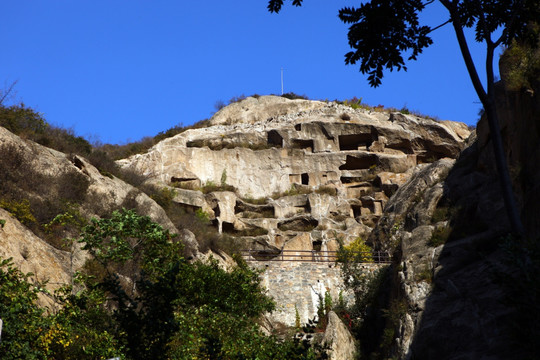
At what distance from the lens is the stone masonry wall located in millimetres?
26906

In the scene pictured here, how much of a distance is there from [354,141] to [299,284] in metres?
19.6

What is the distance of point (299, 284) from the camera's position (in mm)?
27750

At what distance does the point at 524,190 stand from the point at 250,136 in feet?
101

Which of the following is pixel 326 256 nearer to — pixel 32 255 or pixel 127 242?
pixel 127 242

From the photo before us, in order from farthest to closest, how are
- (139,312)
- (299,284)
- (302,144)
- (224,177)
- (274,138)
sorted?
1. (274,138)
2. (302,144)
3. (224,177)
4. (299,284)
5. (139,312)

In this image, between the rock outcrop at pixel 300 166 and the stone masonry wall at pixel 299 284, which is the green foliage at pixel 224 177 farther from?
the stone masonry wall at pixel 299 284

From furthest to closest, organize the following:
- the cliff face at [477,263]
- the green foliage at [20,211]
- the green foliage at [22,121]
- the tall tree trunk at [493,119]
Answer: the green foliage at [22,121]
the green foliage at [20,211]
the cliff face at [477,263]
the tall tree trunk at [493,119]

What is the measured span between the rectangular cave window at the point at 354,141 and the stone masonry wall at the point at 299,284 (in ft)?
56.3

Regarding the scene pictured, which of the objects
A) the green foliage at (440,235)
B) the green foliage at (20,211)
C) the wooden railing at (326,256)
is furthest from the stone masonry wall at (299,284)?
the green foliage at (20,211)

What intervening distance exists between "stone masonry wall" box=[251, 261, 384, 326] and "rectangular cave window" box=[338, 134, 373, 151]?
676 inches

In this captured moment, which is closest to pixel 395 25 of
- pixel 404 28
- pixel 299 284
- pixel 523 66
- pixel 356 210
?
pixel 404 28

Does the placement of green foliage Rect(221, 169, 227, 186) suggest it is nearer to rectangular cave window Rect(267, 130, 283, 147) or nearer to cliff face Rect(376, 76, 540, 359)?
rectangular cave window Rect(267, 130, 283, 147)

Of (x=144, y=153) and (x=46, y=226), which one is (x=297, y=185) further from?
(x=46, y=226)

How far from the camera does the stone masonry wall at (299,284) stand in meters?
26.9
